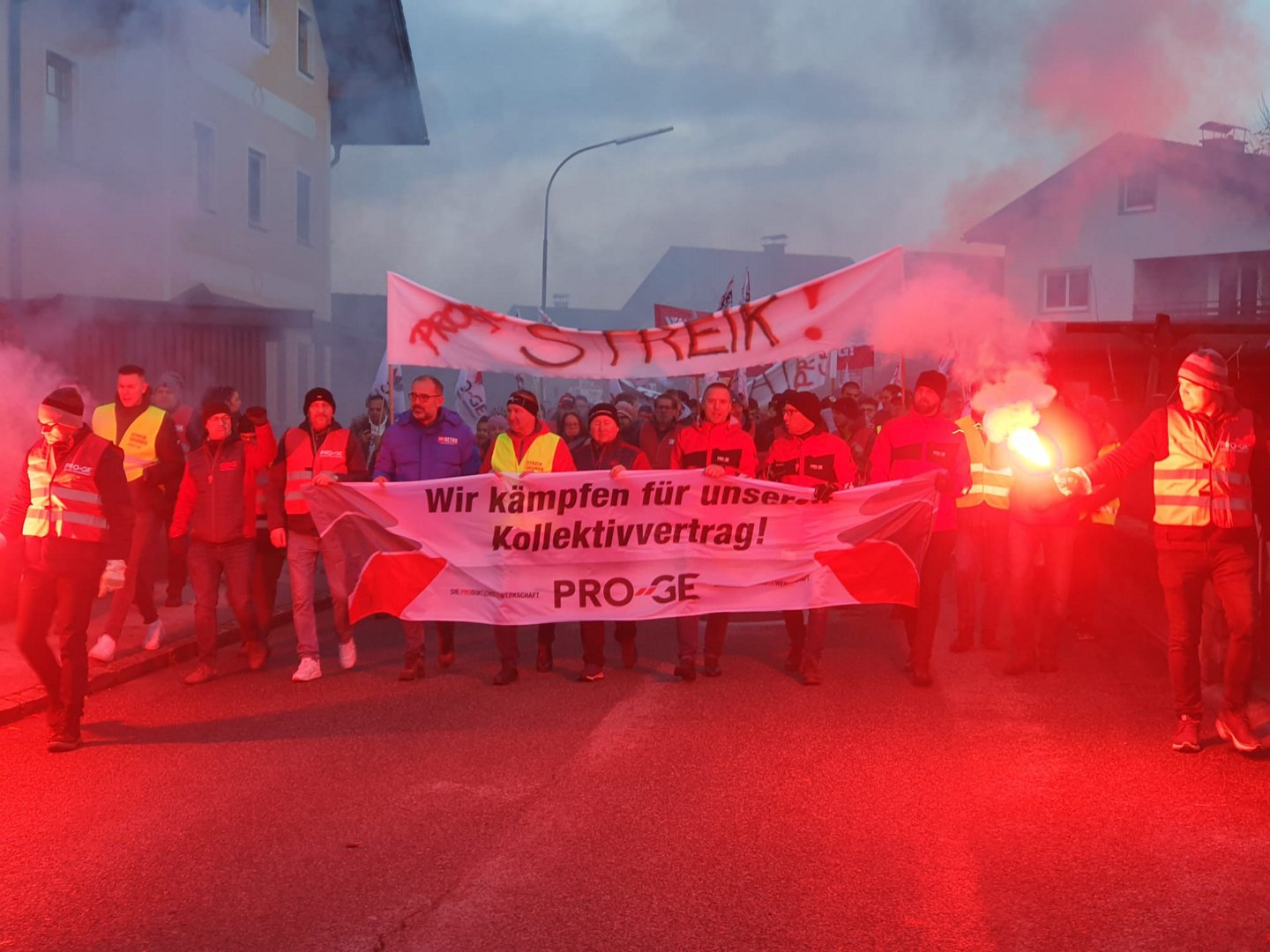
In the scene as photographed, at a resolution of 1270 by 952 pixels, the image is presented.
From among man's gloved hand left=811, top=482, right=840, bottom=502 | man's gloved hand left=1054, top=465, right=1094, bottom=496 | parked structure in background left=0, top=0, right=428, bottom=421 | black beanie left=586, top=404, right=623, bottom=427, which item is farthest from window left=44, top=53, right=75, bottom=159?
man's gloved hand left=1054, top=465, right=1094, bottom=496

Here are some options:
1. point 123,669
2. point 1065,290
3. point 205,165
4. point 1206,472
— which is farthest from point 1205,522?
point 1065,290

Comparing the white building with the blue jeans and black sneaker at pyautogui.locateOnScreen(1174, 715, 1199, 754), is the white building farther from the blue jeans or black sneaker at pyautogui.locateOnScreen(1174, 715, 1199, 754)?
black sneaker at pyautogui.locateOnScreen(1174, 715, 1199, 754)

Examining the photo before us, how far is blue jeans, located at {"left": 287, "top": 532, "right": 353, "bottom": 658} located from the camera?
29.6ft

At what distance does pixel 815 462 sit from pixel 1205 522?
8.48 ft

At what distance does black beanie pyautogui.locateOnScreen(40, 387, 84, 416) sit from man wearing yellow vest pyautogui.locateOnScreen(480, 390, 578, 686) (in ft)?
8.33

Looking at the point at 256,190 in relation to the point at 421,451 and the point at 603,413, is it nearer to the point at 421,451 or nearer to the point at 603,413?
the point at 421,451

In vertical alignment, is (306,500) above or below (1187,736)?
above

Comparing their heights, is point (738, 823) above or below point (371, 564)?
below

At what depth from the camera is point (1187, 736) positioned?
6980mm

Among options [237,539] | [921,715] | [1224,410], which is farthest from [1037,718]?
[237,539]

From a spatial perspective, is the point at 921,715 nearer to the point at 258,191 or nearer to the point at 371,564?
the point at 371,564

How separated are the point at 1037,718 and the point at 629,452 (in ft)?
9.83

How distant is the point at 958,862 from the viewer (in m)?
5.23

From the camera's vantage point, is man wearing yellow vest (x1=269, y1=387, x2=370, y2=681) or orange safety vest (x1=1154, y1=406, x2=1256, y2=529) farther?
man wearing yellow vest (x1=269, y1=387, x2=370, y2=681)
